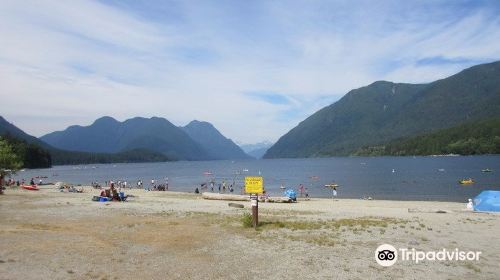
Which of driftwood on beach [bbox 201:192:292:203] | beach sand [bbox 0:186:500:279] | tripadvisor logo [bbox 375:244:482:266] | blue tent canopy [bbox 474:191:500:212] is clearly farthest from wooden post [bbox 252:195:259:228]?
driftwood on beach [bbox 201:192:292:203]

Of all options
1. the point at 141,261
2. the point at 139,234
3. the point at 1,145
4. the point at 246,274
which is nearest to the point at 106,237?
the point at 139,234

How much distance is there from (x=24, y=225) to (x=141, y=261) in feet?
45.2

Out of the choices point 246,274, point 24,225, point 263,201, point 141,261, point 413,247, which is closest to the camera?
point 246,274

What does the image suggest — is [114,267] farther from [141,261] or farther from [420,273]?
[420,273]

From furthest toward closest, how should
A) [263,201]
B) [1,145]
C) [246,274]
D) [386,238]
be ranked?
[1,145] → [263,201] → [386,238] → [246,274]

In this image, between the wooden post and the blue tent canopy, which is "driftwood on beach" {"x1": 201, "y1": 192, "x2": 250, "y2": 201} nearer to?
the blue tent canopy

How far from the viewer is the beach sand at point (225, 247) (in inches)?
651

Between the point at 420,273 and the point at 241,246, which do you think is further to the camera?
the point at 241,246

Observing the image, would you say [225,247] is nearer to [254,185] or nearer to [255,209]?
[255,209]

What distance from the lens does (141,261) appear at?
18.3m

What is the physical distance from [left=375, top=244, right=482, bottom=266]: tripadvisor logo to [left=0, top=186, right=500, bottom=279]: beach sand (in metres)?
0.44

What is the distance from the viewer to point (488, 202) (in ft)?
138

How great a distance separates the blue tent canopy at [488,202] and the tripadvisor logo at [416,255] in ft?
82.2

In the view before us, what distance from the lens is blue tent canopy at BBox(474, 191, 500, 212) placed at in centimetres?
4143
